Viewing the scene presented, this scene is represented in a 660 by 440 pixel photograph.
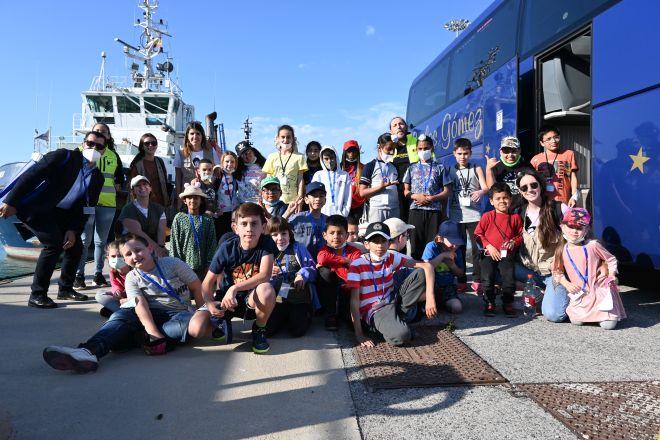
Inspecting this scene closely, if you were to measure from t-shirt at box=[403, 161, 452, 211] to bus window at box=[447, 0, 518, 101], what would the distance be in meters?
2.37

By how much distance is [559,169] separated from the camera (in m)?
4.96

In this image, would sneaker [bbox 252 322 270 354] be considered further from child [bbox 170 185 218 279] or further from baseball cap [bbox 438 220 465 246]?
baseball cap [bbox 438 220 465 246]

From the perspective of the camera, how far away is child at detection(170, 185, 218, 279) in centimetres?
454

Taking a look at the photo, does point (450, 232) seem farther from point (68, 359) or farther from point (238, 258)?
point (68, 359)

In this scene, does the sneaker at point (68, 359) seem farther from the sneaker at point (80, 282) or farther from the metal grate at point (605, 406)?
the sneaker at point (80, 282)

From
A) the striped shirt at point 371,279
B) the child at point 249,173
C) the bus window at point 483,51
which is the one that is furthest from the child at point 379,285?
the bus window at point 483,51

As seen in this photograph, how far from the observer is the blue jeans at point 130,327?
3066mm

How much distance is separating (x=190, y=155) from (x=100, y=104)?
656 inches

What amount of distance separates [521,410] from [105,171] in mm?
4961

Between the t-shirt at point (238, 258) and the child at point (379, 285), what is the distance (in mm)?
694

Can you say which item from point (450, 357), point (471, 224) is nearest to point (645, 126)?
point (471, 224)

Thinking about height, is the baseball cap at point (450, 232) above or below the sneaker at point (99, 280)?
above

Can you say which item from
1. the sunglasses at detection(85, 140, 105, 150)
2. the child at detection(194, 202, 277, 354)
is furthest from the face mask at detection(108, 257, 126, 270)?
the sunglasses at detection(85, 140, 105, 150)

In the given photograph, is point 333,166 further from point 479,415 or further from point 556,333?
point 479,415
